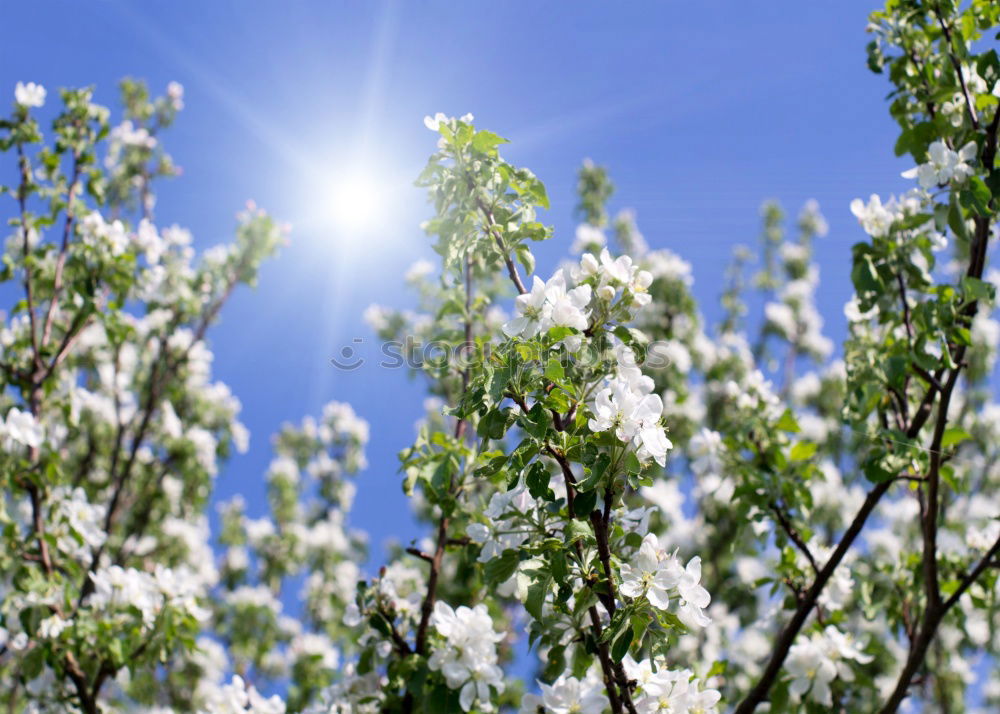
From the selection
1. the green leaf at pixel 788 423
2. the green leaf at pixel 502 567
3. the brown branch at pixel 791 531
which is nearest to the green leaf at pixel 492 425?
the green leaf at pixel 502 567

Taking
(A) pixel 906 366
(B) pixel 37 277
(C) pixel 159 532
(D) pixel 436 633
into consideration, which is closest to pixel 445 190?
(D) pixel 436 633

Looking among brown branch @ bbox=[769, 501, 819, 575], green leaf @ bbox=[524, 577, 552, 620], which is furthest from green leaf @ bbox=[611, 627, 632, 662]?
brown branch @ bbox=[769, 501, 819, 575]

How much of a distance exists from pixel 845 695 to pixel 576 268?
239cm

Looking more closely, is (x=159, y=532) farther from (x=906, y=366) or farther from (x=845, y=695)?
(x=906, y=366)

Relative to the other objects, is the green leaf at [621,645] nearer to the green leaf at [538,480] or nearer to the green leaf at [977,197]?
the green leaf at [538,480]

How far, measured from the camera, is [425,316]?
25.6 ft

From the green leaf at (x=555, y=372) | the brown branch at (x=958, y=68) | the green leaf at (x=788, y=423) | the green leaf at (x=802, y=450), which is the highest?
the brown branch at (x=958, y=68)

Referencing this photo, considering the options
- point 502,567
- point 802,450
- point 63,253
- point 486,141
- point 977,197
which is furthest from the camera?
point 63,253

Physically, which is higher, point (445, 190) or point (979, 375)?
point (979, 375)

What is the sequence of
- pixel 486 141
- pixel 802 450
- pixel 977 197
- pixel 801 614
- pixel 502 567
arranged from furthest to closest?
pixel 802 450 < pixel 801 614 < pixel 977 197 < pixel 486 141 < pixel 502 567

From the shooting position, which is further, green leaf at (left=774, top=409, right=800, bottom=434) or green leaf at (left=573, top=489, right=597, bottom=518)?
green leaf at (left=774, top=409, right=800, bottom=434)

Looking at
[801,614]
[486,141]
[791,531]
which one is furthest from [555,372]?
[791,531]

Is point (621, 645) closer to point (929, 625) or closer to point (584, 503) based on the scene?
point (584, 503)

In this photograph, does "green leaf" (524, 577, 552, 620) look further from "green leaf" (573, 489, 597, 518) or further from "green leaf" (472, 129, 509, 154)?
"green leaf" (472, 129, 509, 154)
